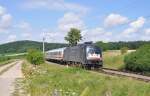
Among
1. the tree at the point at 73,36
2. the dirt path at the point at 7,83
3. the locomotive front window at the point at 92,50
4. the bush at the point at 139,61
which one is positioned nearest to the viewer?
the dirt path at the point at 7,83

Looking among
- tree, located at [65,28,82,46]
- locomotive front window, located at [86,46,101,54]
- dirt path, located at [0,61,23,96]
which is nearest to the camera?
dirt path, located at [0,61,23,96]

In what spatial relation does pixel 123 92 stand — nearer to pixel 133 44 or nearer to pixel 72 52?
pixel 72 52

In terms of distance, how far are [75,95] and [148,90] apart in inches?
126

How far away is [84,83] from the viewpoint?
2336 centimetres

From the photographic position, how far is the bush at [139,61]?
143ft

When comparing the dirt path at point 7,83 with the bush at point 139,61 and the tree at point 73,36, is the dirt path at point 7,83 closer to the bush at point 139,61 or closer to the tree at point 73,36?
the bush at point 139,61

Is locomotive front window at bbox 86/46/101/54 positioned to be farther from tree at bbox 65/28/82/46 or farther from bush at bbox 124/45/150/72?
tree at bbox 65/28/82/46

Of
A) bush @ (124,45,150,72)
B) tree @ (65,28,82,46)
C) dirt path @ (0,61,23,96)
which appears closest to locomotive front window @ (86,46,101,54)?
bush @ (124,45,150,72)

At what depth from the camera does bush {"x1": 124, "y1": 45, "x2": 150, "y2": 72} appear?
4345cm

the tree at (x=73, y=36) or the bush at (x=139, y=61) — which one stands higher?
the tree at (x=73, y=36)

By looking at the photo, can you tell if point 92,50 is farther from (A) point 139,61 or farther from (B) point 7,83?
(B) point 7,83

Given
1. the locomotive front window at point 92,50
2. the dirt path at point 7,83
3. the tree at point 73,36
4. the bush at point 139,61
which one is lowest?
the dirt path at point 7,83

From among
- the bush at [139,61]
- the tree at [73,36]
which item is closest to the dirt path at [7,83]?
the bush at [139,61]

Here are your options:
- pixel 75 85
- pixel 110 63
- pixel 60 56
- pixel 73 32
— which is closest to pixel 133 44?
pixel 73 32
